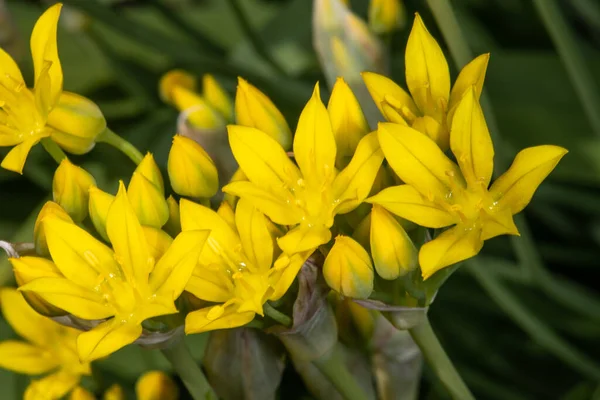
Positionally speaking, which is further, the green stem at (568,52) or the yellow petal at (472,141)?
the green stem at (568,52)

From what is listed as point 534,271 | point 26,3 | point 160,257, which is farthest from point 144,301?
point 26,3

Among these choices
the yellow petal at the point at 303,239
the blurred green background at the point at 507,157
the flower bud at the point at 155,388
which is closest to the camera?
the yellow petal at the point at 303,239

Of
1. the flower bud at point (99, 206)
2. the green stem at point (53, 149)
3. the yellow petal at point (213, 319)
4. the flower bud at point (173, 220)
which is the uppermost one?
the green stem at point (53, 149)

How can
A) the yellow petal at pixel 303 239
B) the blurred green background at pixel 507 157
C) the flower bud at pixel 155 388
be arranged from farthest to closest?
the blurred green background at pixel 507 157 < the flower bud at pixel 155 388 < the yellow petal at pixel 303 239

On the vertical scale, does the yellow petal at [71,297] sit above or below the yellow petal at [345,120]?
below

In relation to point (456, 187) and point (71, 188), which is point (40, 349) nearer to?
point (71, 188)

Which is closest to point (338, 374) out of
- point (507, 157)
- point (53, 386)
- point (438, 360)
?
point (438, 360)

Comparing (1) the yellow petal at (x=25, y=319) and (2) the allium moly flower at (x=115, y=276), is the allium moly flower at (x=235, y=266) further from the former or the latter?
(1) the yellow petal at (x=25, y=319)

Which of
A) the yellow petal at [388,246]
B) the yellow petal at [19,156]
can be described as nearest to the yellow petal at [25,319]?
the yellow petal at [19,156]
